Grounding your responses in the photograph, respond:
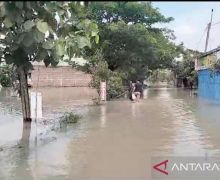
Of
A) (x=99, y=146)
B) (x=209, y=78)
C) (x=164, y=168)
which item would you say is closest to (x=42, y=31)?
(x=164, y=168)

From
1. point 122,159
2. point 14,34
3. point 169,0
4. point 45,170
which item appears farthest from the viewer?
point 122,159

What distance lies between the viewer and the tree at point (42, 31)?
14.4 feet

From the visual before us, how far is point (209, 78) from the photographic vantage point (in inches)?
1227

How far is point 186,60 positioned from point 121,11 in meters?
17.9

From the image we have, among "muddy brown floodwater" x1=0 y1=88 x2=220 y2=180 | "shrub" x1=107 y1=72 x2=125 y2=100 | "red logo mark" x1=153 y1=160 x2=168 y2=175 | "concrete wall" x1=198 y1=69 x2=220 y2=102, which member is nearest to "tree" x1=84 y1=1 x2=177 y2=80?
"shrub" x1=107 y1=72 x2=125 y2=100

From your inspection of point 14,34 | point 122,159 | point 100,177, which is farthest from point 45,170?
point 14,34

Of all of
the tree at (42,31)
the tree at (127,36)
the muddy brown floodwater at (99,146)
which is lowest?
the muddy brown floodwater at (99,146)

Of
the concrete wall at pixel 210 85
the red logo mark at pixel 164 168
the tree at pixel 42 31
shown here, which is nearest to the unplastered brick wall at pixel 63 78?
the concrete wall at pixel 210 85

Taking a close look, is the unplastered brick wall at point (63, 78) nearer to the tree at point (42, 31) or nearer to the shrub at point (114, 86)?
the shrub at point (114, 86)

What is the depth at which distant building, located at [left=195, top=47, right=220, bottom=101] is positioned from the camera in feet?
92.0

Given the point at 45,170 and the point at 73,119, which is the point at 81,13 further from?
the point at 73,119

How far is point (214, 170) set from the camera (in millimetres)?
8219

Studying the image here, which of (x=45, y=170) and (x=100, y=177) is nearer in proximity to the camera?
(x=100, y=177)

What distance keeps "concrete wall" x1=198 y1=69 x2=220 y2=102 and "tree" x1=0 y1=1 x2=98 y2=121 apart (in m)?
20.7
